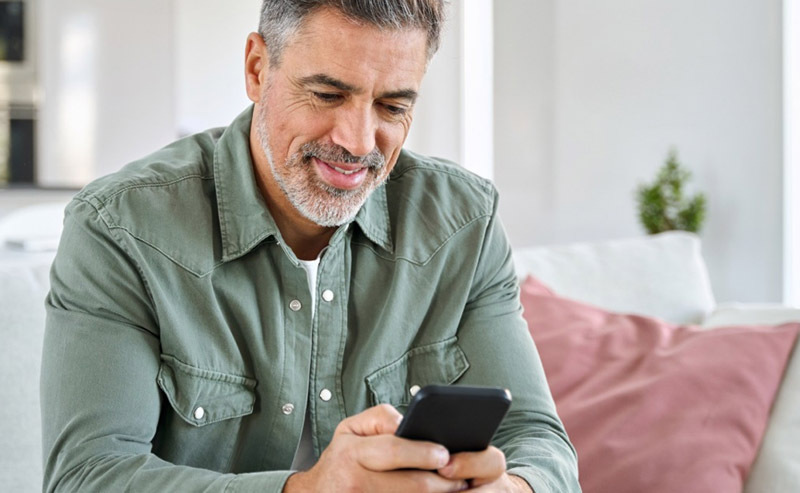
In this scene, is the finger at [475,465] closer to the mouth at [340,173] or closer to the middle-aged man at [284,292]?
the middle-aged man at [284,292]

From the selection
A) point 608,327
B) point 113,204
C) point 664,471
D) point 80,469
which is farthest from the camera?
point 608,327

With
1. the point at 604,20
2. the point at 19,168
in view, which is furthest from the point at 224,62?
the point at 604,20

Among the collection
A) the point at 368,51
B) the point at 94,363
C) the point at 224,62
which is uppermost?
the point at 224,62

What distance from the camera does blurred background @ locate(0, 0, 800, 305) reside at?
415 centimetres

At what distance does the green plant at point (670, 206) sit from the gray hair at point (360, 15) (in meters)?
2.95

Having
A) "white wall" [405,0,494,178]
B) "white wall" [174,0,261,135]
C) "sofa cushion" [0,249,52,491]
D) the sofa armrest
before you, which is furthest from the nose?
"white wall" [174,0,261,135]

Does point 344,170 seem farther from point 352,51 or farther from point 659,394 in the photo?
point 659,394

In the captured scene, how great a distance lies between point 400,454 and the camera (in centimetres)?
100

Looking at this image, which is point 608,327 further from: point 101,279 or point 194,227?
point 101,279

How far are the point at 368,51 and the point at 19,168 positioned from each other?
15.9ft

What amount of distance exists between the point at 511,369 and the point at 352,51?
51 cm

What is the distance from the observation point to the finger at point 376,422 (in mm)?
1047

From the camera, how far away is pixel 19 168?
5.66 metres

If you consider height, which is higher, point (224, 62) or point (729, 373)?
point (224, 62)
